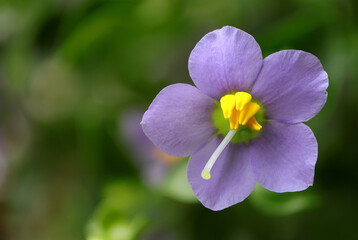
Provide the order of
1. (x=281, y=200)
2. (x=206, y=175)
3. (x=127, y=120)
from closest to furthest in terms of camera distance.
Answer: (x=206, y=175)
(x=281, y=200)
(x=127, y=120)

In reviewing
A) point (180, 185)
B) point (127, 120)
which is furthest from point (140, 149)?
point (180, 185)

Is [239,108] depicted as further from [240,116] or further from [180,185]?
[180,185]

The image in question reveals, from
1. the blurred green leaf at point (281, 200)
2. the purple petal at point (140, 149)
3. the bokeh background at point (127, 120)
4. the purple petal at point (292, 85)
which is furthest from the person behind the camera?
the purple petal at point (140, 149)

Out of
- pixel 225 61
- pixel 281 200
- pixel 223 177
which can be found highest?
pixel 225 61

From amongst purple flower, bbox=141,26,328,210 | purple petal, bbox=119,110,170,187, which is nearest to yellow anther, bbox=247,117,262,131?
purple flower, bbox=141,26,328,210

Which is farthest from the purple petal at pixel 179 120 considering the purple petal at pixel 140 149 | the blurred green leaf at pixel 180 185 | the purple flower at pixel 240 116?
the purple petal at pixel 140 149

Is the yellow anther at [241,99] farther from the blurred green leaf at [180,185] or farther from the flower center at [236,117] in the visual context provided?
the blurred green leaf at [180,185]

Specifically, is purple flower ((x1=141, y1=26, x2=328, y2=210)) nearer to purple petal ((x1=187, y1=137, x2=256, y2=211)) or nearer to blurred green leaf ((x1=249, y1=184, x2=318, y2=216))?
purple petal ((x1=187, y1=137, x2=256, y2=211))

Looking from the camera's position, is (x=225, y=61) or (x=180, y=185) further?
(x=180, y=185)
